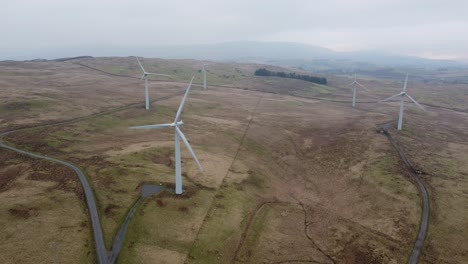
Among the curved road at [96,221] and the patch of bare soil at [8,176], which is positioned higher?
the patch of bare soil at [8,176]

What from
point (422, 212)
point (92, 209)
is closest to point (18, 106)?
point (92, 209)

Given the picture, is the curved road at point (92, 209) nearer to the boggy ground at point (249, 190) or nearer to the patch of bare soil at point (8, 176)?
the boggy ground at point (249, 190)

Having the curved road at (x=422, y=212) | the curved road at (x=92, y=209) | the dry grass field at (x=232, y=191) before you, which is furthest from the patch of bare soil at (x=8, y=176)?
the curved road at (x=422, y=212)

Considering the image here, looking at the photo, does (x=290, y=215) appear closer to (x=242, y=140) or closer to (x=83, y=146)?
(x=242, y=140)

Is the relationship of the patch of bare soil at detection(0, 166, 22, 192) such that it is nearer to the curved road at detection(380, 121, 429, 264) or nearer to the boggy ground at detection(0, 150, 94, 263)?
the boggy ground at detection(0, 150, 94, 263)

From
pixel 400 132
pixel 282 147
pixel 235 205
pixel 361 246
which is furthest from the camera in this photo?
pixel 400 132

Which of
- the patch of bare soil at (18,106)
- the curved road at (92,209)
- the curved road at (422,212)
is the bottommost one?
the curved road at (422,212)

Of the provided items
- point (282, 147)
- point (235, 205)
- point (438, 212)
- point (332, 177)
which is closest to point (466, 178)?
point (438, 212)

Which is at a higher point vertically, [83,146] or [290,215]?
[83,146]
